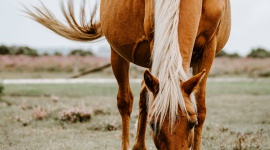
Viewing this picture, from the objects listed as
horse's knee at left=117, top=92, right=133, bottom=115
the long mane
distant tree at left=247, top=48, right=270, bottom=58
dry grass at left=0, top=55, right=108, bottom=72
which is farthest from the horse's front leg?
distant tree at left=247, top=48, right=270, bottom=58

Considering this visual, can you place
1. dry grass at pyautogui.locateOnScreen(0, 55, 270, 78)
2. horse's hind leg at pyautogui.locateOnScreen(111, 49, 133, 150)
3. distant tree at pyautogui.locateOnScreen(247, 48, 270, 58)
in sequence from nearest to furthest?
horse's hind leg at pyautogui.locateOnScreen(111, 49, 133, 150) → dry grass at pyautogui.locateOnScreen(0, 55, 270, 78) → distant tree at pyautogui.locateOnScreen(247, 48, 270, 58)

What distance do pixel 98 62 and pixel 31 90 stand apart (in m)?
17.3

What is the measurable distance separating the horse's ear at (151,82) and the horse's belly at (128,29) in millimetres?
1275

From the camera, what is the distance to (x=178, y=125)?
296 cm

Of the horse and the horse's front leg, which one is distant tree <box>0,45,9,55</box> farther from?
the horse's front leg

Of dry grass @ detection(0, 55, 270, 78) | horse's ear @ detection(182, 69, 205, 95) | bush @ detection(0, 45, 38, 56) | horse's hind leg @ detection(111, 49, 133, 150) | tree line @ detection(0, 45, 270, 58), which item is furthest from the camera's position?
tree line @ detection(0, 45, 270, 58)

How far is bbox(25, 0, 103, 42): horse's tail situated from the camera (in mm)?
6191

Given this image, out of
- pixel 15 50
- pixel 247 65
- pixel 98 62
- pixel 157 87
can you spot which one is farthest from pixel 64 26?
pixel 15 50

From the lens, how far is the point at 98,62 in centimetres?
3241

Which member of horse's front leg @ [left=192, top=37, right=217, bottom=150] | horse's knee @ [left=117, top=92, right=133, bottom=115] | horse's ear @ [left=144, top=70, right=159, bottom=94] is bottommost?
horse's knee @ [left=117, top=92, right=133, bottom=115]

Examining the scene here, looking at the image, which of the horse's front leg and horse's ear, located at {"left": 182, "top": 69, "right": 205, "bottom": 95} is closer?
horse's ear, located at {"left": 182, "top": 69, "right": 205, "bottom": 95}

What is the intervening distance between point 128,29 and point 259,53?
124 feet

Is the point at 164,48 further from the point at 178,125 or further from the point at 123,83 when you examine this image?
the point at 123,83

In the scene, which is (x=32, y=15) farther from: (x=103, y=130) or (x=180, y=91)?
(x=180, y=91)
